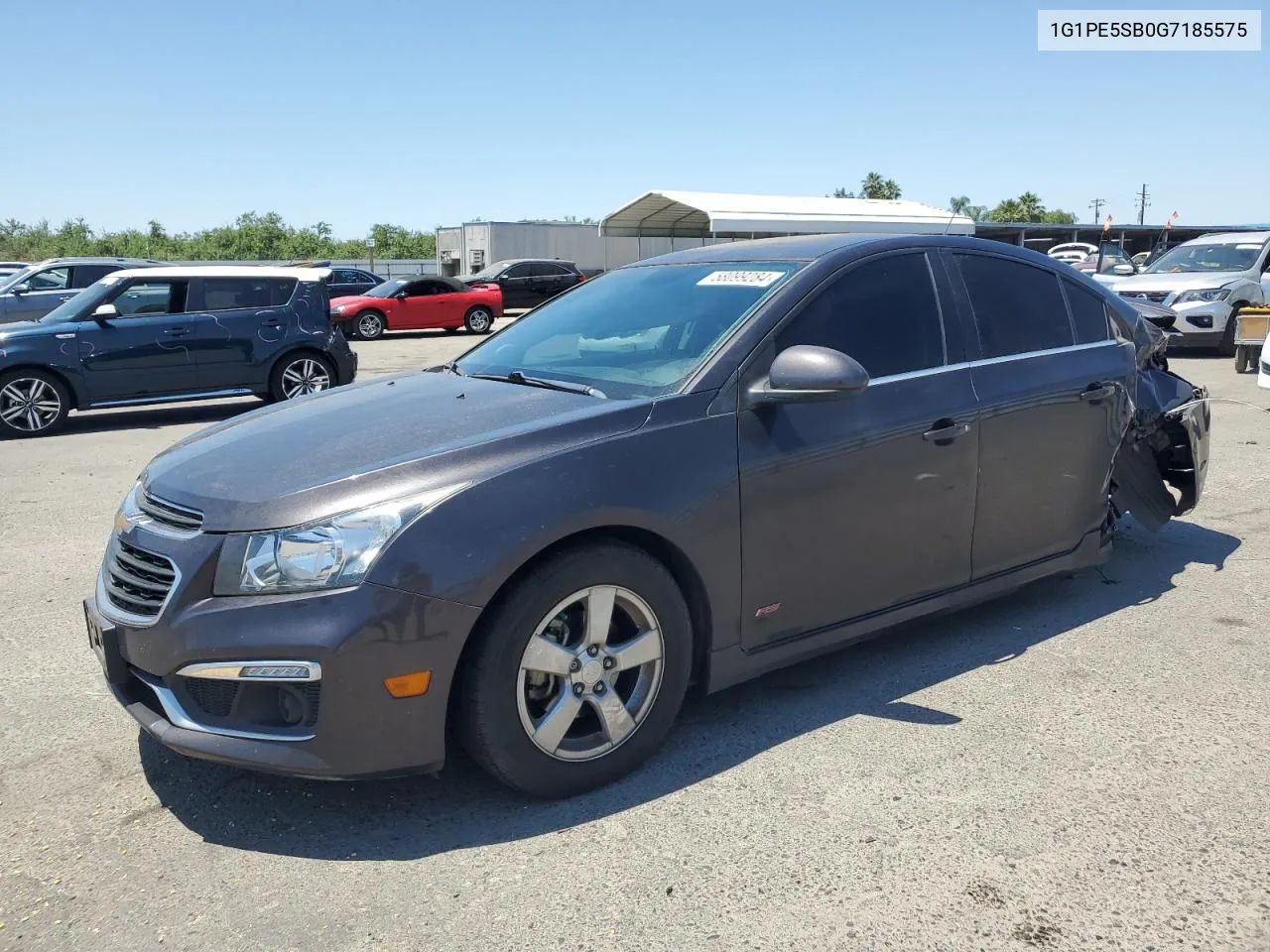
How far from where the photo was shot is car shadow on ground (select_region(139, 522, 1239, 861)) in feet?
9.77

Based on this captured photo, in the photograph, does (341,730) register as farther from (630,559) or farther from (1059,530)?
(1059,530)

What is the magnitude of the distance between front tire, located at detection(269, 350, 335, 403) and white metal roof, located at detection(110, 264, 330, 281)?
895 mm

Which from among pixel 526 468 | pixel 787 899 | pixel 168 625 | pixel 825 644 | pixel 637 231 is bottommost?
pixel 787 899

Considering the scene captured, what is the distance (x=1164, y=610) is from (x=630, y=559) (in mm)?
2959

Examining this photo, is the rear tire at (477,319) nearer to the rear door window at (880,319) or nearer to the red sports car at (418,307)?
the red sports car at (418,307)

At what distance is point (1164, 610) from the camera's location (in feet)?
15.8

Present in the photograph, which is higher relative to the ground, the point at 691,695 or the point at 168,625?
the point at 168,625

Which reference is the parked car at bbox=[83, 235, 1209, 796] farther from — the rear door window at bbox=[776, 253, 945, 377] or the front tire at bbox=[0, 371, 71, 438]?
the front tire at bbox=[0, 371, 71, 438]

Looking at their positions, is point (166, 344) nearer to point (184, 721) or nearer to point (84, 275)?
point (84, 275)

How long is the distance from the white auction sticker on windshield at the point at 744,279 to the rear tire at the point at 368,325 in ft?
67.7

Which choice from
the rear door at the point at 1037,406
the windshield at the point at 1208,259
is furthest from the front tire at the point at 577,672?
the windshield at the point at 1208,259

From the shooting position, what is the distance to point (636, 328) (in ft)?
13.3

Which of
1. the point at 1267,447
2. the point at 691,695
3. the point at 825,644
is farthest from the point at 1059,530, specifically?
the point at 1267,447

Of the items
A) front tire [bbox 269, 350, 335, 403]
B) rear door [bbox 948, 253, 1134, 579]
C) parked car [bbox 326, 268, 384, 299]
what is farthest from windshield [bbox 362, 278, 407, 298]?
rear door [bbox 948, 253, 1134, 579]
